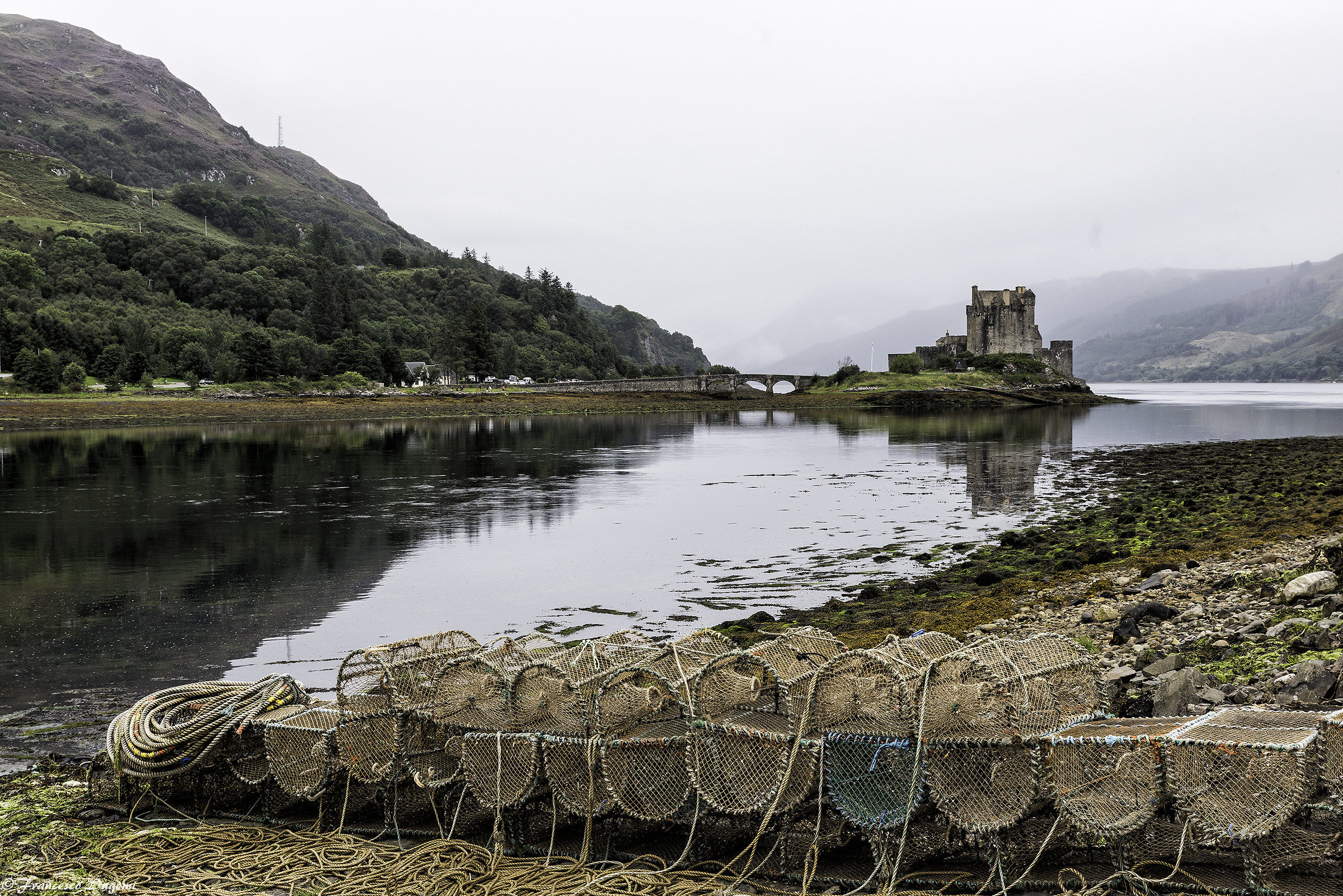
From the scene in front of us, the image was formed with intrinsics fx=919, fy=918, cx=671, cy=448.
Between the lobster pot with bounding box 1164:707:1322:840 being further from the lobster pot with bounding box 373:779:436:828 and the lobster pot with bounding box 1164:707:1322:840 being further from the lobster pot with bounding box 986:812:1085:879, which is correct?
the lobster pot with bounding box 373:779:436:828

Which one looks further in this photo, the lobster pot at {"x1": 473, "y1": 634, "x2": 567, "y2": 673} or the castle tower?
the castle tower

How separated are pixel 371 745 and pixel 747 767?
3160 mm

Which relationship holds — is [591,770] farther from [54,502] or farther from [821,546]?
[54,502]

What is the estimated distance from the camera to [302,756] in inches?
301

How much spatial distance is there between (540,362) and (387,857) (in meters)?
162

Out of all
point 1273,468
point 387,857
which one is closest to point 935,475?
point 1273,468

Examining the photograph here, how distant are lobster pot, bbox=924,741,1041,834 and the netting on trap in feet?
0.29

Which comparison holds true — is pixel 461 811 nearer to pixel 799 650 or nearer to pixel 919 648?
pixel 799 650

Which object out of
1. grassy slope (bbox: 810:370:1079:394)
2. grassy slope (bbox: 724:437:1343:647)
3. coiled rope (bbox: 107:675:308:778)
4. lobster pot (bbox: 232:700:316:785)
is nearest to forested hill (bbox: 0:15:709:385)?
grassy slope (bbox: 810:370:1079:394)

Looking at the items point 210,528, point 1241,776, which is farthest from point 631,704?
point 210,528

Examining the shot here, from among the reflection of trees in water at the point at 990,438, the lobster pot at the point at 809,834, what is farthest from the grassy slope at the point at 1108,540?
the lobster pot at the point at 809,834

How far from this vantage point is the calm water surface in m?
14.8

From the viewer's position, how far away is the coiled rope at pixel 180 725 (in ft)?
25.3

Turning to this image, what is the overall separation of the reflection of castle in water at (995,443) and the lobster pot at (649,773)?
23905mm
